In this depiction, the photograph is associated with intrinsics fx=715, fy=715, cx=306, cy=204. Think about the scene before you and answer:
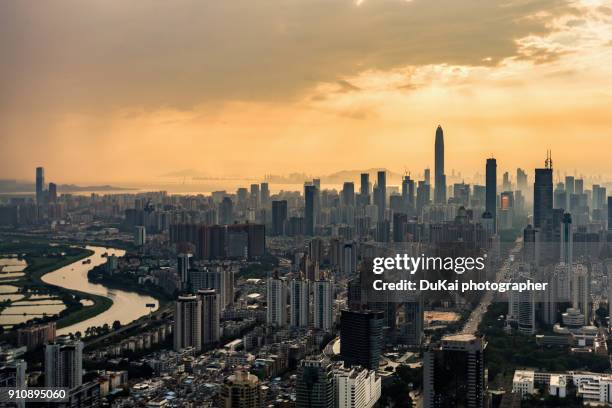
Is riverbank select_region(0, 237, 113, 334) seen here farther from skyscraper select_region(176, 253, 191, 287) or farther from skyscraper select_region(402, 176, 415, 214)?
skyscraper select_region(402, 176, 415, 214)

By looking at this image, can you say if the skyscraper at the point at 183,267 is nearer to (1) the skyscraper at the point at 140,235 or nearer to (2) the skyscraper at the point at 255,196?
(2) the skyscraper at the point at 255,196

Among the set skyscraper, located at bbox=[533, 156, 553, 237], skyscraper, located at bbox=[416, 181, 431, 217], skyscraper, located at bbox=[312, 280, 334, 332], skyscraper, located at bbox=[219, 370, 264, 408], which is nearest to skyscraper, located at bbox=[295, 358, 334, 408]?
skyscraper, located at bbox=[219, 370, 264, 408]

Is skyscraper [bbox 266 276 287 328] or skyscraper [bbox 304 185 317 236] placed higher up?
skyscraper [bbox 304 185 317 236]

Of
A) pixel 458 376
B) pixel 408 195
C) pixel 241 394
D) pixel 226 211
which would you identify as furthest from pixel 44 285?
pixel 408 195

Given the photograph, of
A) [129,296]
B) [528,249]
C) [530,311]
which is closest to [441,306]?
[530,311]

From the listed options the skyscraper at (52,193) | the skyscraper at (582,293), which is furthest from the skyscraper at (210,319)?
the skyscraper at (582,293)
